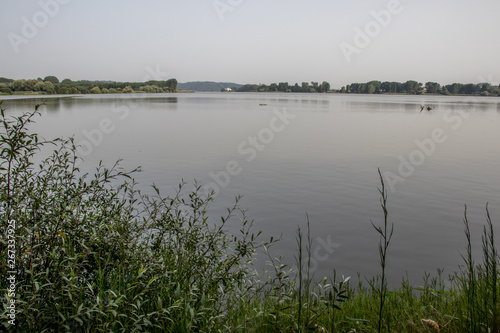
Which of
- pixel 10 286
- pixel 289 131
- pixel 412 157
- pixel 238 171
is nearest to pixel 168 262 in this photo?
pixel 10 286

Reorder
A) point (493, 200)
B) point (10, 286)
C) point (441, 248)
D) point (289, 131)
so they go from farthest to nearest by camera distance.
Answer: point (289, 131), point (493, 200), point (441, 248), point (10, 286)

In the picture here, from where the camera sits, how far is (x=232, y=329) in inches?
126

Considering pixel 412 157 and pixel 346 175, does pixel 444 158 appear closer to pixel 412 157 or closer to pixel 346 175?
A: pixel 412 157

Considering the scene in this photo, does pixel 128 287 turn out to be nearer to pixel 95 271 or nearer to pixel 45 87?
pixel 95 271

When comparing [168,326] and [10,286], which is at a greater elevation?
[10,286]

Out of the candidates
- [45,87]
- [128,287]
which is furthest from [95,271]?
[45,87]

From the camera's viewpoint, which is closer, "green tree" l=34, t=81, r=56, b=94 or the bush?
the bush

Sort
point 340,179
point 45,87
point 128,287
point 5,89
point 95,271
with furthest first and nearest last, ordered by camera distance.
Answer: point 45,87 → point 5,89 → point 340,179 → point 95,271 → point 128,287

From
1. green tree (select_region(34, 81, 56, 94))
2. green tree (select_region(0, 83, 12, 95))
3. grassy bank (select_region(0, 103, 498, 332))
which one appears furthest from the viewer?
green tree (select_region(34, 81, 56, 94))

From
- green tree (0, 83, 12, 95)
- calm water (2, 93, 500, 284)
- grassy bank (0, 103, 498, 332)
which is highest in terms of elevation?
green tree (0, 83, 12, 95)

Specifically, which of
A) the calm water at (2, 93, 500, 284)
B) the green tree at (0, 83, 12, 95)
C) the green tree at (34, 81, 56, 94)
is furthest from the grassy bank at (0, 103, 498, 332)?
the green tree at (34, 81, 56, 94)

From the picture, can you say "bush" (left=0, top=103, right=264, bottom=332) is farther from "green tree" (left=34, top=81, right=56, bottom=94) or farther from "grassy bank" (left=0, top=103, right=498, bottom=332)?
"green tree" (left=34, top=81, right=56, bottom=94)

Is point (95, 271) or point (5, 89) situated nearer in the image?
point (95, 271)

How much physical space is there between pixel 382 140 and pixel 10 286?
21512 mm
